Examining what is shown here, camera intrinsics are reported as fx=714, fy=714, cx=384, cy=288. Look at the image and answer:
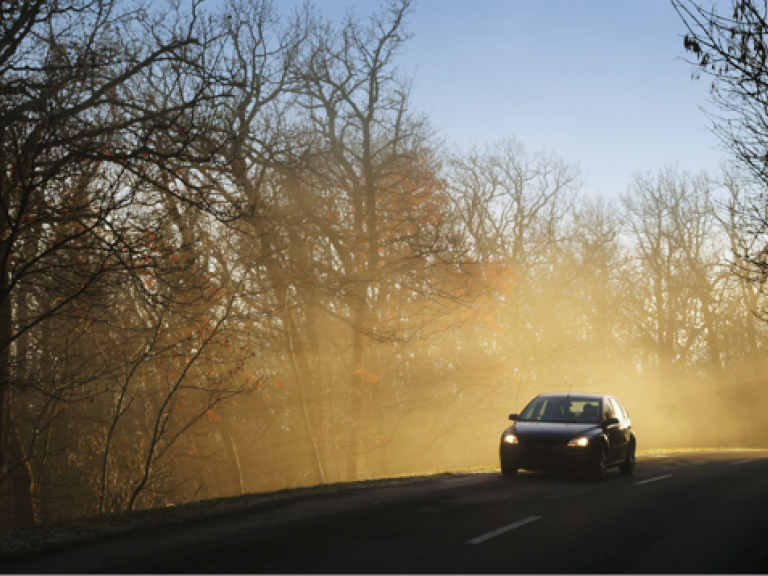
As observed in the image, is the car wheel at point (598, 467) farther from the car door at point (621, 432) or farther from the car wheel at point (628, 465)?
the car wheel at point (628, 465)

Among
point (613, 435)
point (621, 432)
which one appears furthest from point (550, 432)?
point (621, 432)

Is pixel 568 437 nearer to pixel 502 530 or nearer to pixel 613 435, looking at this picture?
pixel 613 435

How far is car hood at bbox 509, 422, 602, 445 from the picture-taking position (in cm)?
1353

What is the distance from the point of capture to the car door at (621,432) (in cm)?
1508

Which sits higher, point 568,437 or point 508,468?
point 568,437

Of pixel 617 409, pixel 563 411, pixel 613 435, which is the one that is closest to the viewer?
pixel 613 435

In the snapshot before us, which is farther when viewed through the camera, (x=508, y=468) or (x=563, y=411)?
(x=563, y=411)

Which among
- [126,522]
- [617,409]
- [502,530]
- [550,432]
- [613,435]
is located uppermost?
[617,409]

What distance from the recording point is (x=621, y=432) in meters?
15.3

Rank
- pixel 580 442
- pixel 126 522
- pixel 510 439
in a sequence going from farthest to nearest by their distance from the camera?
pixel 510 439 → pixel 580 442 → pixel 126 522

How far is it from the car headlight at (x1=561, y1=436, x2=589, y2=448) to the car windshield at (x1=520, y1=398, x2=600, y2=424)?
38.8 inches

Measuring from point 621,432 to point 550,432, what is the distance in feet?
8.30

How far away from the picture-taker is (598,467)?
13641 mm

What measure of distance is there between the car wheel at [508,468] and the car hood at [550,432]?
592mm
